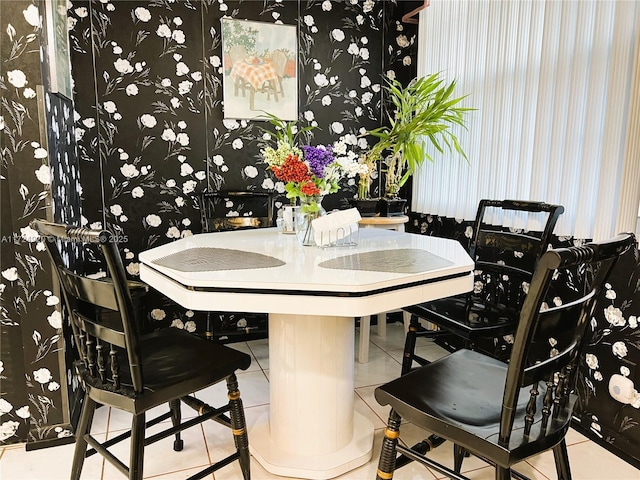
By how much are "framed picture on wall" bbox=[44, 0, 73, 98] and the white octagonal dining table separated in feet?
3.24

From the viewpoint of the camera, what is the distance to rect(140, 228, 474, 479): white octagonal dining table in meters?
1.36

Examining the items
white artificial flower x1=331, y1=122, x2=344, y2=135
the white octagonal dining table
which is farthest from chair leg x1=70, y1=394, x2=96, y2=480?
white artificial flower x1=331, y1=122, x2=344, y2=135

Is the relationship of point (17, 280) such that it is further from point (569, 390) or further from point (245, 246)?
point (569, 390)

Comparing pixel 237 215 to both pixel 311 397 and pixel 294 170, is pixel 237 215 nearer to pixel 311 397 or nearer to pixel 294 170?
pixel 294 170

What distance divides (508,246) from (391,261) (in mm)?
804

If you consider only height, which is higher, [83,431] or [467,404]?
[467,404]

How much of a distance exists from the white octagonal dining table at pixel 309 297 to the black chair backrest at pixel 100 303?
185 mm

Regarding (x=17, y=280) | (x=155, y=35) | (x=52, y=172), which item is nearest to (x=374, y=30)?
(x=155, y=35)

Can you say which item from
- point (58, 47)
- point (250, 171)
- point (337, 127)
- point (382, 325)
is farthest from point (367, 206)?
point (58, 47)

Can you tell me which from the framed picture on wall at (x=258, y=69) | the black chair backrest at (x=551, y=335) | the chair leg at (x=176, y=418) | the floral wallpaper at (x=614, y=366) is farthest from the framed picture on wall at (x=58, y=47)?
the floral wallpaper at (x=614, y=366)

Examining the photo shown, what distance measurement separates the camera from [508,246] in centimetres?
219

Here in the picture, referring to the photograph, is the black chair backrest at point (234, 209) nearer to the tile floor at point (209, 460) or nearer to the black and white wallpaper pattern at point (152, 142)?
the black and white wallpaper pattern at point (152, 142)

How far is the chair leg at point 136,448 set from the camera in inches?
54.1

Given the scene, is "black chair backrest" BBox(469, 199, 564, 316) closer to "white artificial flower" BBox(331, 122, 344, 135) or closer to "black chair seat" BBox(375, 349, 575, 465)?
"black chair seat" BBox(375, 349, 575, 465)
